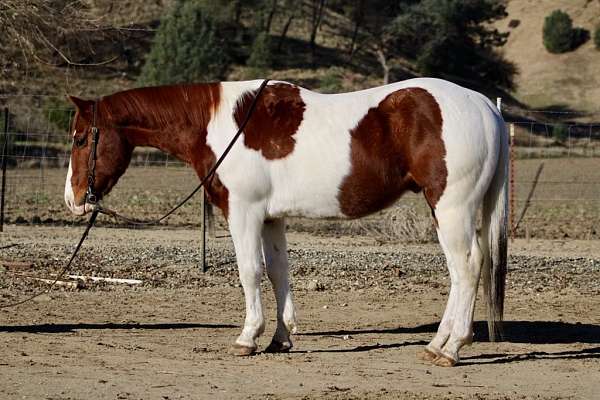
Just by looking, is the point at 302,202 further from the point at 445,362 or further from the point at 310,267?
the point at 310,267

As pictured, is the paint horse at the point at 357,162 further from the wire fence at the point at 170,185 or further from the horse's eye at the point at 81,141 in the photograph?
the wire fence at the point at 170,185

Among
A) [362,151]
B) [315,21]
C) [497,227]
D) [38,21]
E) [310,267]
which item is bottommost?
[310,267]

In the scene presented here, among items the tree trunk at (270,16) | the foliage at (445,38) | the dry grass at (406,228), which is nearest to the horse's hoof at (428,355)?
the dry grass at (406,228)

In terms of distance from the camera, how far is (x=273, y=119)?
793cm

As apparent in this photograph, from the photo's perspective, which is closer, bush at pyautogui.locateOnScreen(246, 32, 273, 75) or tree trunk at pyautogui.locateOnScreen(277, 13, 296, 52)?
bush at pyautogui.locateOnScreen(246, 32, 273, 75)

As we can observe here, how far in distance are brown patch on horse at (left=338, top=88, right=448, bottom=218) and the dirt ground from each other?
1.29 meters

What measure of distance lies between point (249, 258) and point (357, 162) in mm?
1100

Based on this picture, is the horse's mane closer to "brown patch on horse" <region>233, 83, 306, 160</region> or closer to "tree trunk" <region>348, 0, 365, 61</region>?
"brown patch on horse" <region>233, 83, 306, 160</region>

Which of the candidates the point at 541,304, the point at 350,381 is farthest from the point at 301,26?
the point at 350,381

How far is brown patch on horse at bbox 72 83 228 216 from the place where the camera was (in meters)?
8.15

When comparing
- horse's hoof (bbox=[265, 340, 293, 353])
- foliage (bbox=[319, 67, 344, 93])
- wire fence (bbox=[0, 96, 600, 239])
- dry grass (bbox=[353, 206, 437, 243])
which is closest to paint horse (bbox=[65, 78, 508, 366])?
horse's hoof (bbox=[265, 340, 293, 353])

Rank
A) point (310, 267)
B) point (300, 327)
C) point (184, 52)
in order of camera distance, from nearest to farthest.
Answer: point (300, 327), point (310, 267), point (184, 52)

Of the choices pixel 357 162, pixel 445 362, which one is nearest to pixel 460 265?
pixel 445 362

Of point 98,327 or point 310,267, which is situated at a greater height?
point 310,267
